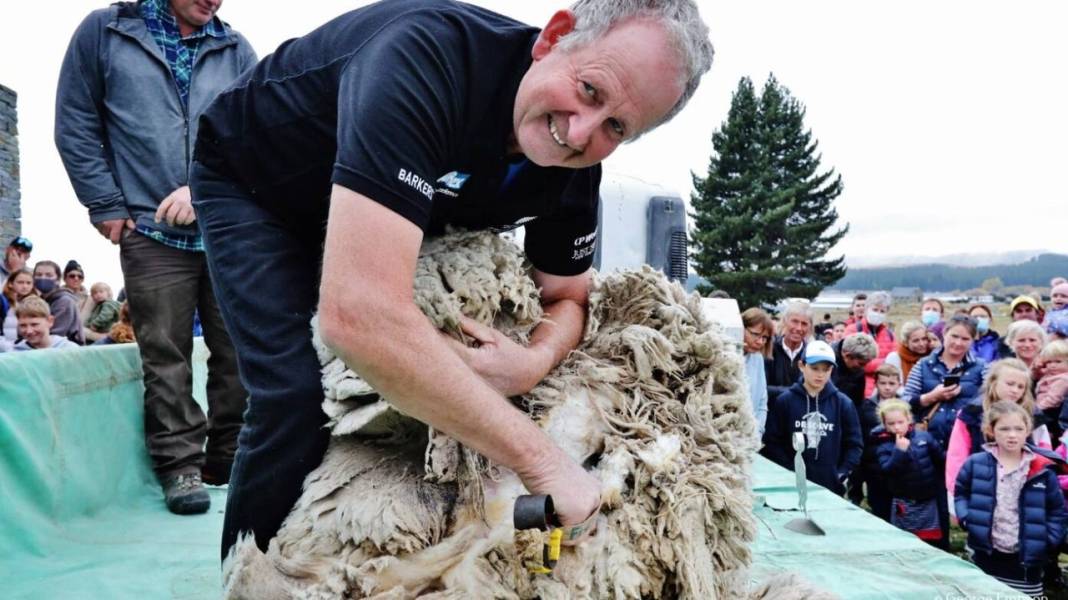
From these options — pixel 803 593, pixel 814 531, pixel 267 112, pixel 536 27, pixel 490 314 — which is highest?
pixel 536 27

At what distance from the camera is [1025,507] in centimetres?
388

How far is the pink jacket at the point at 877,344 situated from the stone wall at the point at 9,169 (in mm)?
8786

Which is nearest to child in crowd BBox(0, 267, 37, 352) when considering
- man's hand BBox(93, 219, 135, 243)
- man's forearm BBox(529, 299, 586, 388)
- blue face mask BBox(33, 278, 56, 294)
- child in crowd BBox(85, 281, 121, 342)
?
blue face mask BBox(33, 278, 56, 294)

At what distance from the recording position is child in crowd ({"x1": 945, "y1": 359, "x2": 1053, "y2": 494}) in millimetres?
4504

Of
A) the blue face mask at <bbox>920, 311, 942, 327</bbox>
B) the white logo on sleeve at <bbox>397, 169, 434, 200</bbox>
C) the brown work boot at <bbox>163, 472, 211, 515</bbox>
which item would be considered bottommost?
the brown work boot at <bbox>163, 472, 211, 515</bbox>

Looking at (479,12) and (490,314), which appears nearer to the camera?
(479,12)

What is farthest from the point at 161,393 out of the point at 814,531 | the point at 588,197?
the point at 814,531

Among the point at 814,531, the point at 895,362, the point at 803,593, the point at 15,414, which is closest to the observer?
the point at 803,593

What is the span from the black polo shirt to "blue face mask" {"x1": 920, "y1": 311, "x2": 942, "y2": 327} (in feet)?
24.4

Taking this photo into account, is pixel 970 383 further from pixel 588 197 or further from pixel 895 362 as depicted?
pixel 588 197

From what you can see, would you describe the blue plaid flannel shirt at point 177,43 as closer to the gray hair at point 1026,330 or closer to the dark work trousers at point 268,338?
the dark work trousers at point 268,338

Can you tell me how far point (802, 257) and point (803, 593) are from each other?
38.7 m

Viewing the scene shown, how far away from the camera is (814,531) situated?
10.9ft

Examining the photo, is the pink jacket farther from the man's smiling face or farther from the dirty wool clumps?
the man's smiling face
